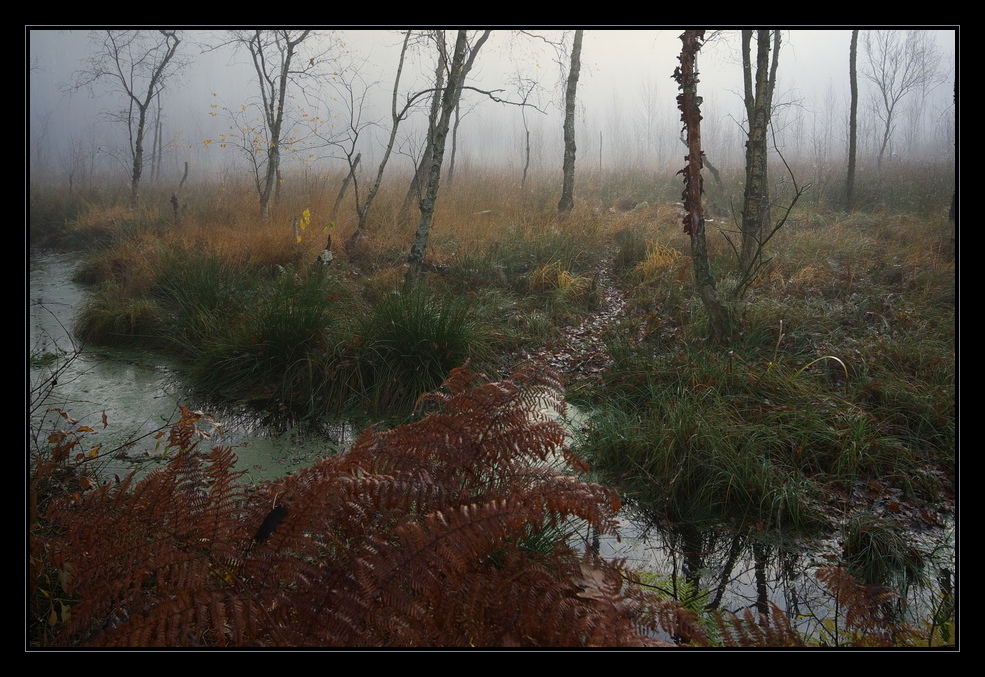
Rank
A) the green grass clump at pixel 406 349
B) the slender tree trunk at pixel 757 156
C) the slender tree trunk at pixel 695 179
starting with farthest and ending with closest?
the slender tree trunk at pixel 757 156 < the green grass clump at pixel 406 349 < the slender tree trunk at pixel 695 179

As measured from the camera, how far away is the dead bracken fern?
1.53m

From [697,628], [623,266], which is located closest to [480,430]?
[697,628]

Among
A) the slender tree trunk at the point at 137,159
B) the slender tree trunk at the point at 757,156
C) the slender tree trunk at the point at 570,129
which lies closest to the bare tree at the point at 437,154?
the slender tree trunk at the point at 757,156

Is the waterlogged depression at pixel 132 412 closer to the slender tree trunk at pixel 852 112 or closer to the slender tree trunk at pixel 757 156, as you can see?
the slender tree trunk at pixel 757 156

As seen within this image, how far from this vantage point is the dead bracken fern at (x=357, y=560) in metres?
1.53

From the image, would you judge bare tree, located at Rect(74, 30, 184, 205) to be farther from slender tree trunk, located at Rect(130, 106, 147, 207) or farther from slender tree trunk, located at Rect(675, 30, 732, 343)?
slender tree trunk, located at Rect(675, 30, 732, 343)

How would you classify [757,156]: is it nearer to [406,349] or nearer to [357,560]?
[406,349]

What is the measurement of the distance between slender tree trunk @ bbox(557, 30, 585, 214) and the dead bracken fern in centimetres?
782

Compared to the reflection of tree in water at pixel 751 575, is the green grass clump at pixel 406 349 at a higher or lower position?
higher

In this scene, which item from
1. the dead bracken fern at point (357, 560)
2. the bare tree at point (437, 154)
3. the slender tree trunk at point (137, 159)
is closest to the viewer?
the dead bracken fern at point (357, 560)

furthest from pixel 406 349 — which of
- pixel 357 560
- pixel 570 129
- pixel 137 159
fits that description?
pixel 570 129

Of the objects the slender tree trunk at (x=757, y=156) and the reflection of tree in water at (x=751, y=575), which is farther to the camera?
the slender tree trunk at (x=757, y=156)

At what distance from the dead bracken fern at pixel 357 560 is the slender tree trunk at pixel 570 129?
782 cm

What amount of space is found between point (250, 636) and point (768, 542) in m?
2.30
